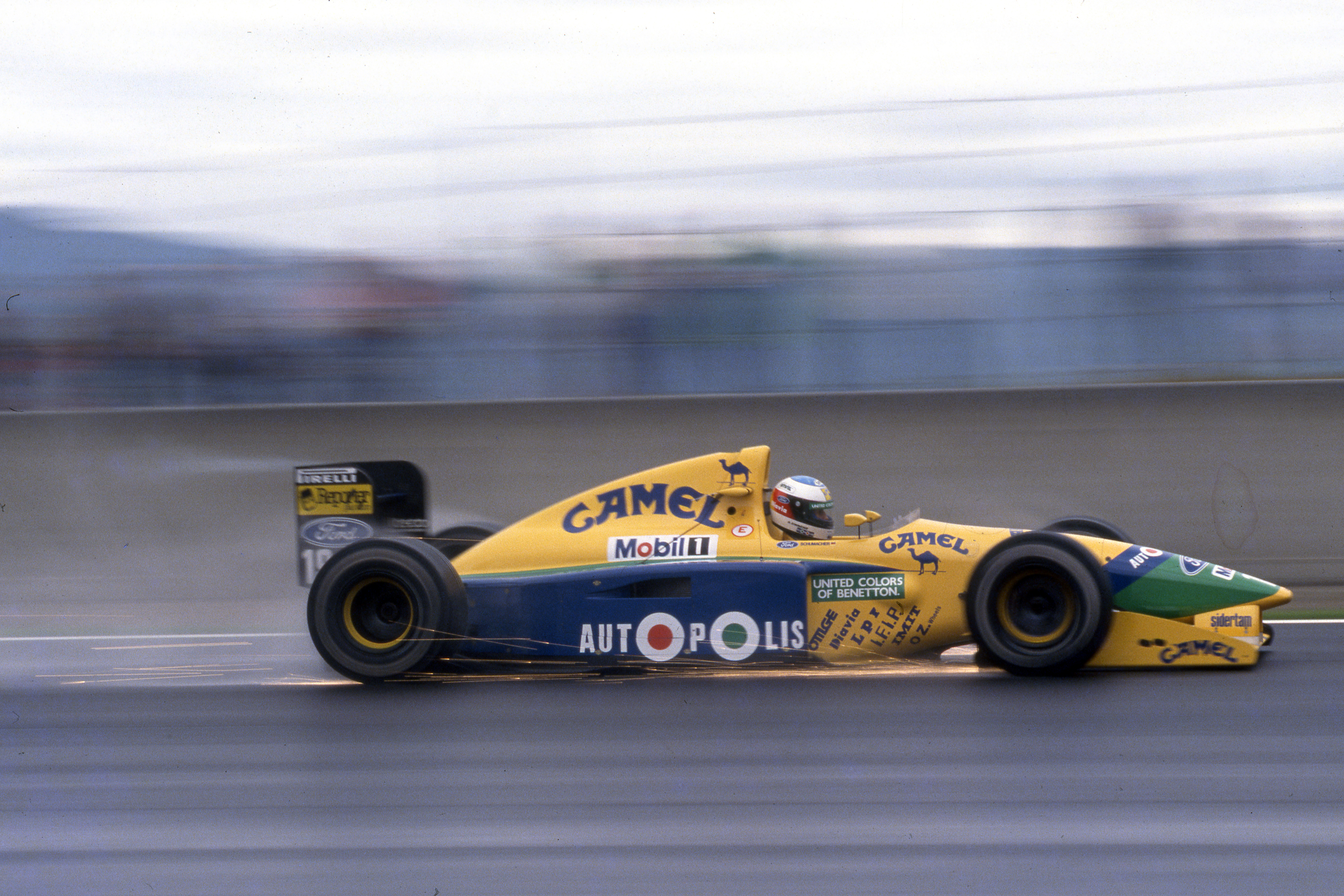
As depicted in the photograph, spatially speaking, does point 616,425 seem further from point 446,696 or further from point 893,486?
point 446,696

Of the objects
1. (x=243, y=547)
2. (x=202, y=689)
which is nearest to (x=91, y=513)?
(x=243, y=547)

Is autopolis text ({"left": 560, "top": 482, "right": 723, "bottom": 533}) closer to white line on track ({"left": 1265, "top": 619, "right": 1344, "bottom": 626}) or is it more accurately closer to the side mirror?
the side mirror

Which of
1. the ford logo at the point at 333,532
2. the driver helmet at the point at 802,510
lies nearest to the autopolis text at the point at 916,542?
the driver helmet at the point at 802,510

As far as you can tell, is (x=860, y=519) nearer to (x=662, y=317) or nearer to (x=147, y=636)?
(x=662, y=317)

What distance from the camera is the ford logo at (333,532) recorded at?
6.93m

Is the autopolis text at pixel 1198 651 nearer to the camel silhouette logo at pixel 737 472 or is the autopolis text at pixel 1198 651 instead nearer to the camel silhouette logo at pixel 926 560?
the camel silhouette logo at pixel 926 560

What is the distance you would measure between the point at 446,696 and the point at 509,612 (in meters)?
0.51

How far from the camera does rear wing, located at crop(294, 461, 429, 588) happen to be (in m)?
6.93

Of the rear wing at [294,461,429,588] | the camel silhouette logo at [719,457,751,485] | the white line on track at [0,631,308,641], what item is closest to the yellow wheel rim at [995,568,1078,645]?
the camel silhouette logo at [719,457,751,485]

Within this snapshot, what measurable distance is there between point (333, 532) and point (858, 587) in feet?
8.55

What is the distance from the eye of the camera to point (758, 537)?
629cm

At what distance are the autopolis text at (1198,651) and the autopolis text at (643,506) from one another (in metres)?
1.97

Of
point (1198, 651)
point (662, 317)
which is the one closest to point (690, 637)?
point (1198, 651)

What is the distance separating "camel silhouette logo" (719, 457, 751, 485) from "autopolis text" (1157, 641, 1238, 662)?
1.90m
